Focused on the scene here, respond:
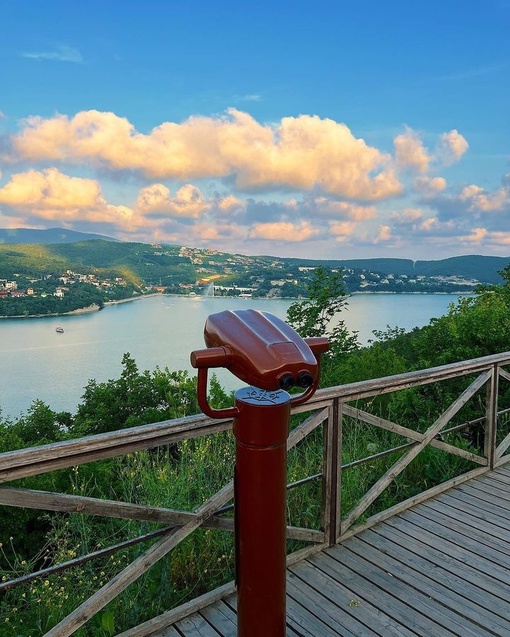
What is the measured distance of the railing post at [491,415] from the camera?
320cm

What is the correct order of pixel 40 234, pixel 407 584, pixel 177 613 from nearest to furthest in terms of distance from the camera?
pixel 177 613 → pixel 407 584 → pixel 40 234

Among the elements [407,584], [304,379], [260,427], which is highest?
[304,379]

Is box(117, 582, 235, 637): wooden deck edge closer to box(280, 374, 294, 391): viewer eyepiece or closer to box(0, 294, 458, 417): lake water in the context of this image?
box(280, 374, 294, 391): viewer eyepiece

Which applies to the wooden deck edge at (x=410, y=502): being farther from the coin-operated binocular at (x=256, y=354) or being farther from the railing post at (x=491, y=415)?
the coin-operated binocular at (x=256, y=354)

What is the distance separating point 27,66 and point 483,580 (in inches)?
952

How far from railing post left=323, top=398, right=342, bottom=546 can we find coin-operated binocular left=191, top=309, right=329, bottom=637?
886mm

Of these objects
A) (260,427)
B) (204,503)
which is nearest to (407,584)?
(204,503)

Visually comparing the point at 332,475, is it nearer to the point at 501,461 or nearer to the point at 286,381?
the point at 286,381

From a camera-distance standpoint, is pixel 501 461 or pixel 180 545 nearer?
pixel 180 545

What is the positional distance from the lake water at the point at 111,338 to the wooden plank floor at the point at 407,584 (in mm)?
4752

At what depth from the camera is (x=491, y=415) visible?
10.7 ft

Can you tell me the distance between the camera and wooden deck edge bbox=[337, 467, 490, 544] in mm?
2521

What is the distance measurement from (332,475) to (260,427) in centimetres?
123

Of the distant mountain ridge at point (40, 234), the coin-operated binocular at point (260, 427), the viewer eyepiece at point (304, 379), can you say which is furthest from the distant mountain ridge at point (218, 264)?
the viewer eyepiece at point (304, 379)
